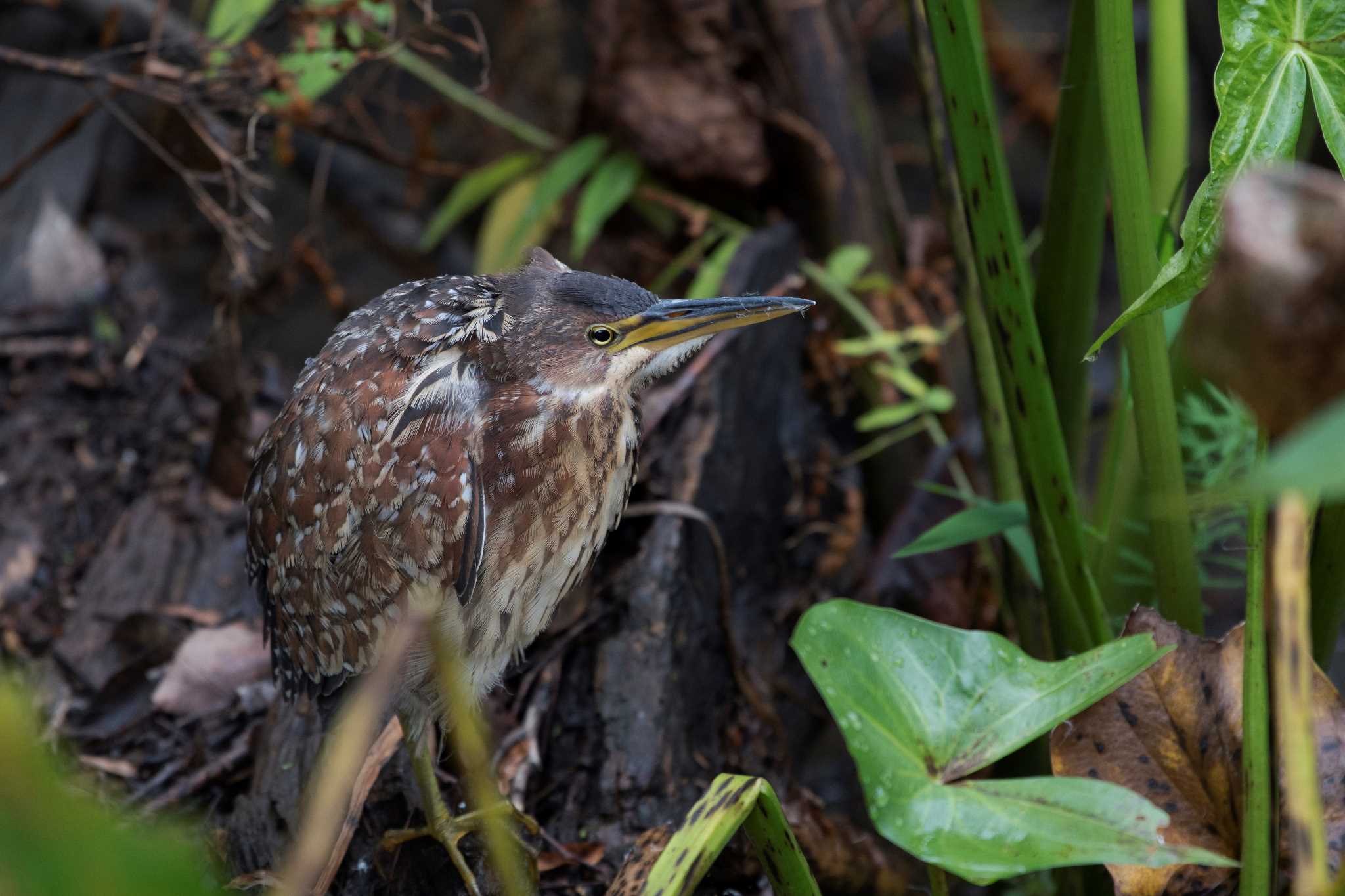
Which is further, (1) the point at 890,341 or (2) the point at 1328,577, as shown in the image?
(1) the point at 890,341

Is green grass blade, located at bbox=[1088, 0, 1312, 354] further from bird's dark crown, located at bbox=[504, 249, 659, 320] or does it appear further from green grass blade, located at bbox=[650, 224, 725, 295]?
green grass blade, located at bbox=[650, 224, 725, 295]

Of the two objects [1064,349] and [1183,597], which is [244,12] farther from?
[1183,597]

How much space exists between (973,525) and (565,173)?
6.65 ft

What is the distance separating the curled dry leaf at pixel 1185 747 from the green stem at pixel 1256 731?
0.20 meters

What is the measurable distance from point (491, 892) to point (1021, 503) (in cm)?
122

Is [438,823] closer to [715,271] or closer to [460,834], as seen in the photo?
[460,834]

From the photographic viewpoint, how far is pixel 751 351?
3.02 meters

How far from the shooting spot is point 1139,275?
1.58 meters

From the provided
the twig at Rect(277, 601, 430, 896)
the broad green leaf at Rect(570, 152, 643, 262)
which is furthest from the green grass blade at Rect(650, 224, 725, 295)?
the twig at Rect(277, 601, 430, 896)

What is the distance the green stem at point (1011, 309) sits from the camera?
164 centimetres

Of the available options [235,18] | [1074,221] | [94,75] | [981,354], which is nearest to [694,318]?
[981,354]

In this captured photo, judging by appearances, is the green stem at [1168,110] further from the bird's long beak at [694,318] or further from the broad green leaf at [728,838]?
the broad green leaf at [728,838]

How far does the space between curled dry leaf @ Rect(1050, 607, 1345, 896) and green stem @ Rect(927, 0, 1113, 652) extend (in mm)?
147

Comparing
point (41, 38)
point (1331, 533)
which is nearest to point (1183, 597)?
point (1331, 533)
